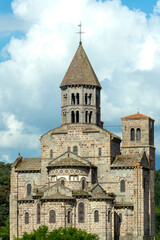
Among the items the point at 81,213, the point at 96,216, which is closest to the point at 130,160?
the point at 96,216

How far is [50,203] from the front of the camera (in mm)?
86438

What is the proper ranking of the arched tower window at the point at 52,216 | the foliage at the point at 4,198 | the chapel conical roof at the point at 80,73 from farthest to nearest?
the foliage at the point at 4,198
the chapel conical roof at the point at 80,73
the arched tower window at the point at 52,216

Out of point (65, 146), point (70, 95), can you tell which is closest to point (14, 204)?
point (65, 146)

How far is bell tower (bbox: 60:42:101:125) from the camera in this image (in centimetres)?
9625

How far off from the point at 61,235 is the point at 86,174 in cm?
1340

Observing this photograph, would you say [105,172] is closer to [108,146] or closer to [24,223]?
[108,146]

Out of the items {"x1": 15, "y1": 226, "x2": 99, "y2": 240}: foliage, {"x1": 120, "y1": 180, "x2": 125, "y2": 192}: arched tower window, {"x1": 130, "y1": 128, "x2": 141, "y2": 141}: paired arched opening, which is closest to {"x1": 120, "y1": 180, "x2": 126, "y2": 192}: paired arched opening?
{"x1": 120, "y1": 180, "x2": 125, "y2": 192}: arched tower window

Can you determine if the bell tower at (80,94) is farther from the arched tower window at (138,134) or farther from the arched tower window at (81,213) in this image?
the arched tower window at (81,213)

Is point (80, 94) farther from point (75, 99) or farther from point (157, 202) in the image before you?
point (157, 202)

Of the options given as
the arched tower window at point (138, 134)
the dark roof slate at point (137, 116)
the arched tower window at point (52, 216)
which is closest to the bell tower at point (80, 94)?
the dark roof slate at point (137, 116)

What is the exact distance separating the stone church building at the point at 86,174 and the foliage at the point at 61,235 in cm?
477

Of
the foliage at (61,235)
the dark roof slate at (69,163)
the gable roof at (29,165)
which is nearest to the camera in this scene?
the foliage at (61,235)

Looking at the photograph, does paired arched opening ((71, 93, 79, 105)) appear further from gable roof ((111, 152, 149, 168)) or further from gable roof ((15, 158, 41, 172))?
gable roof ((111, 152, 149, 168))

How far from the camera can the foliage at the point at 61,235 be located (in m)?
78.7
